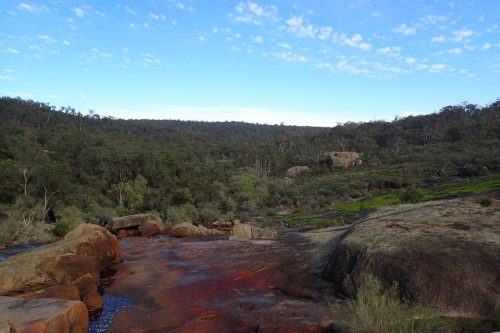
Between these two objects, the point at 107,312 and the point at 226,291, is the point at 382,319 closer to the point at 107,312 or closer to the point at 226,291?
the point at 226,291

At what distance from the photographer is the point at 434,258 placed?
11.7 meters

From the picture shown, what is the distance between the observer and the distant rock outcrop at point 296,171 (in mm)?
115244

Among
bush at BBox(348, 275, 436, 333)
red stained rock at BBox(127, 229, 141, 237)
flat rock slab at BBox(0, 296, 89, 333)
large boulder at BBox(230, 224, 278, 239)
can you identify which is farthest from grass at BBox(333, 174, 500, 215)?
flat rock slab at BBox(0, 296, 89, 333)

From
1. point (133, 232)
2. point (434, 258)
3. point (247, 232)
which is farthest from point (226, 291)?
point (133, 232)

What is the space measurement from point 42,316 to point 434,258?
1027 centimetres

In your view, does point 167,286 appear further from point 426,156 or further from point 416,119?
point 416,119

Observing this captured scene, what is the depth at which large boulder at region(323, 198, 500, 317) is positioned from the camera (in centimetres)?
1053

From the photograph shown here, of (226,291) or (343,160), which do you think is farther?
(343,160)

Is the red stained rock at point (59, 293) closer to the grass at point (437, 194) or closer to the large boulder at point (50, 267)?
the large boulder at point (50, 267)

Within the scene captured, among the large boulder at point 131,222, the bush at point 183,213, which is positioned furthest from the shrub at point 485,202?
the bush at point 183,213

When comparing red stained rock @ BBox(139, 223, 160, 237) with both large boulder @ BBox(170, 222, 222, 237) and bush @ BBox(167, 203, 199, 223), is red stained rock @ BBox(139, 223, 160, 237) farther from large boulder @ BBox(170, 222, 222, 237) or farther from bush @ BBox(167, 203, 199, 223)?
bush @ BBox(167, 203, 199, 223)

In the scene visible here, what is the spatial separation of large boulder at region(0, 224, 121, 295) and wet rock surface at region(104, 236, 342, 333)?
56.9 inches

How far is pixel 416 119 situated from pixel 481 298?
16612 cm

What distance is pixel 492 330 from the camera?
344 inches
